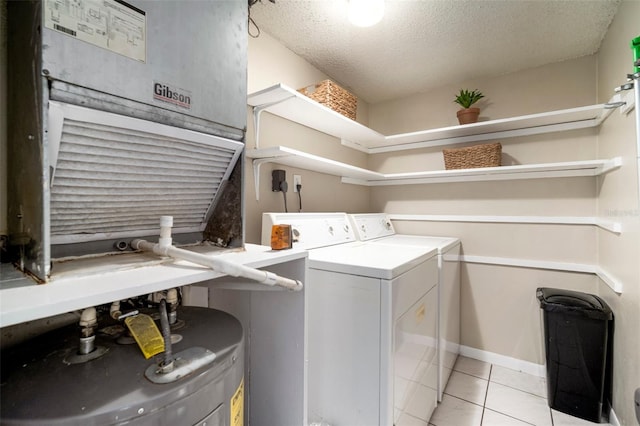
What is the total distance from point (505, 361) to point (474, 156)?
1.67 m

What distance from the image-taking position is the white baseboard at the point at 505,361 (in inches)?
85.0

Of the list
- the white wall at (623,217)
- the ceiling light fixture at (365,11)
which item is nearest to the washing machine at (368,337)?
the white wall at (623,217)

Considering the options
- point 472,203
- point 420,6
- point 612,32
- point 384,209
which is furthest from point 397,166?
point 612,32

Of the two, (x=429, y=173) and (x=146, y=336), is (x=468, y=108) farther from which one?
(x=146, y=336)

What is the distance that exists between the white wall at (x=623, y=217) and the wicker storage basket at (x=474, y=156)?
60 centimetres

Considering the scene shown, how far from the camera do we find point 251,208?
1.67 metres

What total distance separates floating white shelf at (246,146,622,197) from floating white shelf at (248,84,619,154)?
212 millimetres

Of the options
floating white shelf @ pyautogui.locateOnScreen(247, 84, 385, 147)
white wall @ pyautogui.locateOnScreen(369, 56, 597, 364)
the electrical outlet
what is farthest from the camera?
white wall @ pyautogui.locateOnScreen(369, 56, 597, 364)

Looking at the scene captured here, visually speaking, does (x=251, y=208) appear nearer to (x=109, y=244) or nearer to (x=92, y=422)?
(x=109, y=244)

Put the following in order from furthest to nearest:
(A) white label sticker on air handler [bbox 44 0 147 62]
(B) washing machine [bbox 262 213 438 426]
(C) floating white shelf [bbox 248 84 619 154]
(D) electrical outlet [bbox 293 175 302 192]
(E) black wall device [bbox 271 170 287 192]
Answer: (D) electrical outlet [bbox 293 175 302 192] < (E) black wall device [bbox 271 170 287 192] < (C) floating white shelf [bbox 248 84 619 154] < (B) washing machine [bbox 262 213 438 426] < (A) white label sticker on air handler [bbox 44 0 147 62]

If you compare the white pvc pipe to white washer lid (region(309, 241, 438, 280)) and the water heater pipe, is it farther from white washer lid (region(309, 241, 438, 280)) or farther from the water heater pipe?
white washer lid (region(309, 241, 438, 280))

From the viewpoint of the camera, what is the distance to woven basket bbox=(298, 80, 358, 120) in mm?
1822

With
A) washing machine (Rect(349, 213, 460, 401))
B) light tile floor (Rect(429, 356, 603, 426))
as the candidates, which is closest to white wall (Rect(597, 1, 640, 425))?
light tile floor (Rect(429, 356, 603, 426))

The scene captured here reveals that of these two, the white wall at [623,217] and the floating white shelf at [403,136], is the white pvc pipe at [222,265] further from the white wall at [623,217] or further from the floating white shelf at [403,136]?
the white wall at [623,217]
